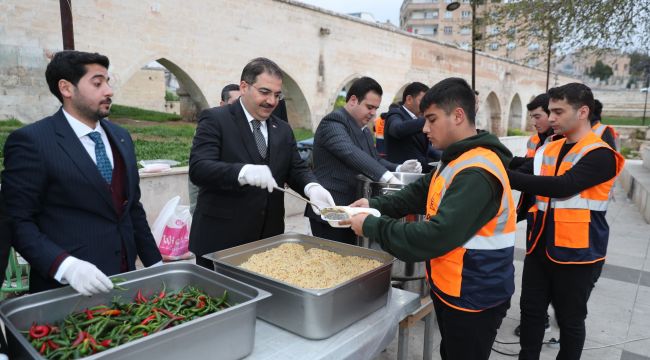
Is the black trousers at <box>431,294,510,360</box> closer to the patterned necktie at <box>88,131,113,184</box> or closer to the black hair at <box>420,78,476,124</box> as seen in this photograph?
the black hair at <box>420,78,476,124</box>

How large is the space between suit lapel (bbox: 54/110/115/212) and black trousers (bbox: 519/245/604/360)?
2182 millimetres

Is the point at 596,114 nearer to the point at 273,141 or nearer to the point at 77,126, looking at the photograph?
the point at 273,141

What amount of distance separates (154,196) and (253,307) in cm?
371

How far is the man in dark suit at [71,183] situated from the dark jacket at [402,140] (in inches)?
91.5

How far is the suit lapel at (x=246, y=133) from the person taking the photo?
2150 millimetres

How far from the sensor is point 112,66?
9984mm

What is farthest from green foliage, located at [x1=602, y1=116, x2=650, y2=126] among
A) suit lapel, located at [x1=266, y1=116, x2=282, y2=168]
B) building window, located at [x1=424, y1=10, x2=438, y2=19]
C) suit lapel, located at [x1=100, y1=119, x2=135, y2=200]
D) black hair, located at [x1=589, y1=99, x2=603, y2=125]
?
suit lapel, located at [x1=100, y1=119, x2=135, y2=200]

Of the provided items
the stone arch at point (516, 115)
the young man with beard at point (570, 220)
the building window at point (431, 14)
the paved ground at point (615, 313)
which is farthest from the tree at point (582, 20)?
the building window at point (431, 14)

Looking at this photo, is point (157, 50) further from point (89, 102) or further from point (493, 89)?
point (493, 89)

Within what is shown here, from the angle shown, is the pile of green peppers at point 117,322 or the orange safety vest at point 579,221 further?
the orange safety vest at point 579,221

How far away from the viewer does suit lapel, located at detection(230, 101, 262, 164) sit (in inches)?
84.7

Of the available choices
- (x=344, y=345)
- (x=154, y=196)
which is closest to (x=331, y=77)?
(x=154, y=196)

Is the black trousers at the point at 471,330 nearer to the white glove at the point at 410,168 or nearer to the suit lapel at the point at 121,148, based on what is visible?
the suit lapel at the point at 121,148

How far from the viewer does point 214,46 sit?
12039 millimetres
